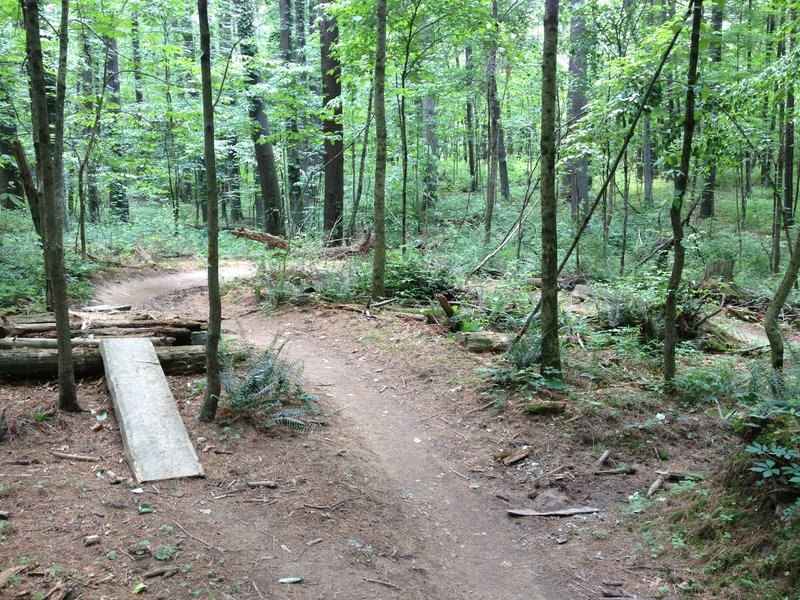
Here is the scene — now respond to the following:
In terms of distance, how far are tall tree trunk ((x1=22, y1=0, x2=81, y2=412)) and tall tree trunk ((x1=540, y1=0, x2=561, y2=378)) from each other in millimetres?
5138

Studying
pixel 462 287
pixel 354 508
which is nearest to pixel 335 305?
pixel 462 287

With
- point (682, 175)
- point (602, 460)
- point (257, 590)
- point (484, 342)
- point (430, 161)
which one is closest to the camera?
point (257, 590)

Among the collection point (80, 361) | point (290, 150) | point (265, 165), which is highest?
point (290, 150)

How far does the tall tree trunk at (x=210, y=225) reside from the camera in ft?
16.4

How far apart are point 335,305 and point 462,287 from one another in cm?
260

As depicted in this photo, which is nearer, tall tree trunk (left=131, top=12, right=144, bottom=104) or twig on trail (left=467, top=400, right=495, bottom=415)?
twig on trail (left=467, top=400, right=495, bottom=415)

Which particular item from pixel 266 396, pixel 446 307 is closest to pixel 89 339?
pixel 266 396

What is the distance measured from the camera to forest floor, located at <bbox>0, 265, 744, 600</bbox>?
11.8 feet

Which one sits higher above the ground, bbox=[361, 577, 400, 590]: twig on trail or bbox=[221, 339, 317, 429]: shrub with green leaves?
bbox=[221, 339, 317, 429]: shrub with green leaves

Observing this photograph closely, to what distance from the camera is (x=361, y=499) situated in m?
5.01

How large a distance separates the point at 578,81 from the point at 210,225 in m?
15.2

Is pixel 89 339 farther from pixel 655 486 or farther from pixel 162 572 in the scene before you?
pixel 655 486

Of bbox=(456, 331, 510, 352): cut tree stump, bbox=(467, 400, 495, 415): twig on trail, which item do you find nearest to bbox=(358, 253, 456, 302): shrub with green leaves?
bbox=(456, 331, 510, 352): cut tree stump

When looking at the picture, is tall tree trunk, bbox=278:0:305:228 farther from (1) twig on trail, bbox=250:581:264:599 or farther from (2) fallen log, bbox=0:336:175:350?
(1) twig on trail, bbox=250:581:264:599
